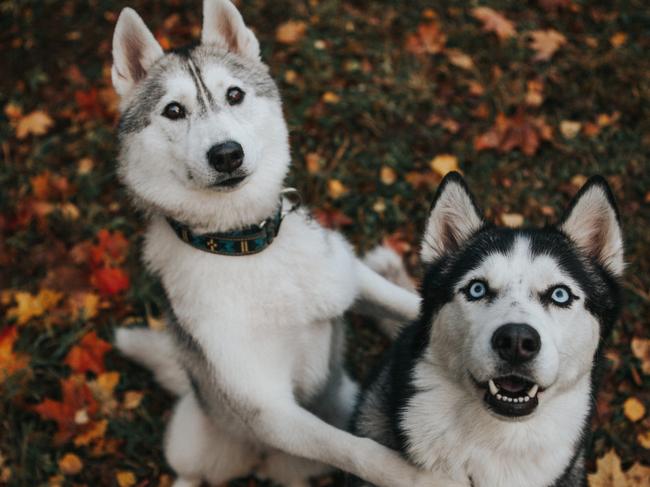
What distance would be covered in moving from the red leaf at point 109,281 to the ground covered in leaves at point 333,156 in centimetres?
1

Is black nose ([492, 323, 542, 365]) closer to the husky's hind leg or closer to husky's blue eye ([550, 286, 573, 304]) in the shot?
husky's blue eye ([550, 286, 573, 304])

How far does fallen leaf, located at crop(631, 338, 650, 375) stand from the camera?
3.57 metres

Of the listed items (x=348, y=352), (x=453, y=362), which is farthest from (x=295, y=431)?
(x=348, y=352)

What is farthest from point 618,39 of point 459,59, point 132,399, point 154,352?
point 132,399

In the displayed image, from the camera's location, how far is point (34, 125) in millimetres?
5289

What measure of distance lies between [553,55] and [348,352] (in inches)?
130

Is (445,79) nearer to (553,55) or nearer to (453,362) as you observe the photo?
(553,55)

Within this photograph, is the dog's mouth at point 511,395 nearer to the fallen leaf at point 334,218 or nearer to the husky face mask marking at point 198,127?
the husky face mask marking at point 198,127

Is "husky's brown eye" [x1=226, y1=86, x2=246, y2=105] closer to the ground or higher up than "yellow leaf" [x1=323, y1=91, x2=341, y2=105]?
higher up

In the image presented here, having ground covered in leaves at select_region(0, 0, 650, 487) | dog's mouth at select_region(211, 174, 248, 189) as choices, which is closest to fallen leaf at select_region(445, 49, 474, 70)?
ground covered in leaves at select_region(0, 0, 650, 487)

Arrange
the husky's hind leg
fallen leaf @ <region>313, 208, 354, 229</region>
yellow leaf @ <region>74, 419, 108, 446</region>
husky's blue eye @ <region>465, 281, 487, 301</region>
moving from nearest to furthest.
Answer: husky's blue eye @ <region>465, 281, 487, 301</region> → the husky's hind leg → yellow leaf @ <region>74, 419, 108, 446</region> → fallen leaf @ <region>313, 208, 354, 229</region>

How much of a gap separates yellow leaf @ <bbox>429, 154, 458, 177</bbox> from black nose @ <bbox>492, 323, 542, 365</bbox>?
2.62 m

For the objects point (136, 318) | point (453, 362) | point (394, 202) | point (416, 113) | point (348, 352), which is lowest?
point (136, 318)

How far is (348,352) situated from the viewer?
404 centimetres
